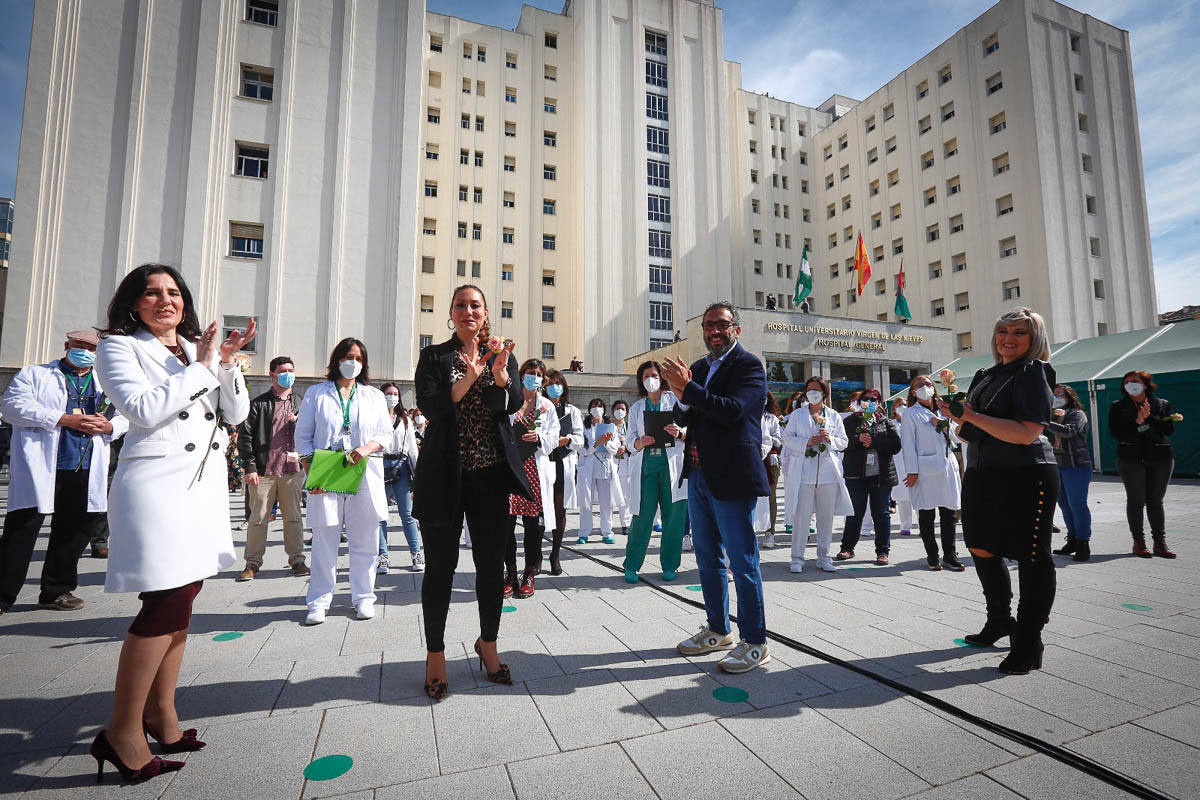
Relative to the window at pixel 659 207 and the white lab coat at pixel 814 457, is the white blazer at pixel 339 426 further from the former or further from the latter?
the window at pixel 659 207

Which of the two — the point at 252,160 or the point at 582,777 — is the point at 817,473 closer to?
the point at 582,777

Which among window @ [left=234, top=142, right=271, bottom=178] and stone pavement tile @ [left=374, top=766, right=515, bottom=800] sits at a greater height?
window @ [left=234, top=142, right=271, bottom=178]

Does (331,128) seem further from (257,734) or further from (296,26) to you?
(257,734)

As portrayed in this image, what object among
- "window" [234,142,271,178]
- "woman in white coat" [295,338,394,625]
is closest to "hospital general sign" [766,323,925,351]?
"window" [234,142,271,178]

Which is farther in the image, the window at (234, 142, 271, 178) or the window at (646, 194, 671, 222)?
the window at (646, 194, 671, 222)

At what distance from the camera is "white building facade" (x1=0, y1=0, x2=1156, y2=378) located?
19.9 meters

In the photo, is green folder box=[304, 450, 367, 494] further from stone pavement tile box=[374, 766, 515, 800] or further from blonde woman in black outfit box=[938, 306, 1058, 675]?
blonde woman in black outfit box=[938, 306, 1058, 675]

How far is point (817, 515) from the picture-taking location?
20.5 feet

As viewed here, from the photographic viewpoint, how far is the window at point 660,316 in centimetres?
3247

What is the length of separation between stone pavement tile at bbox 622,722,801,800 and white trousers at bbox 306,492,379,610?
9.25 ft

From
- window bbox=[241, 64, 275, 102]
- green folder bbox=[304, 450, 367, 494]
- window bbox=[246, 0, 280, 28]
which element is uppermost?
window bbox=[246, 0, 280, 28]

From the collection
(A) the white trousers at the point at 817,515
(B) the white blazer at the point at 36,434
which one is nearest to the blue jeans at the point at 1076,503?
(A) the white trousers at the point at 817,515

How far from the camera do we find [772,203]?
130 feet

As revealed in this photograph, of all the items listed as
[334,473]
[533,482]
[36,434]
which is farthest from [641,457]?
[36,434]
